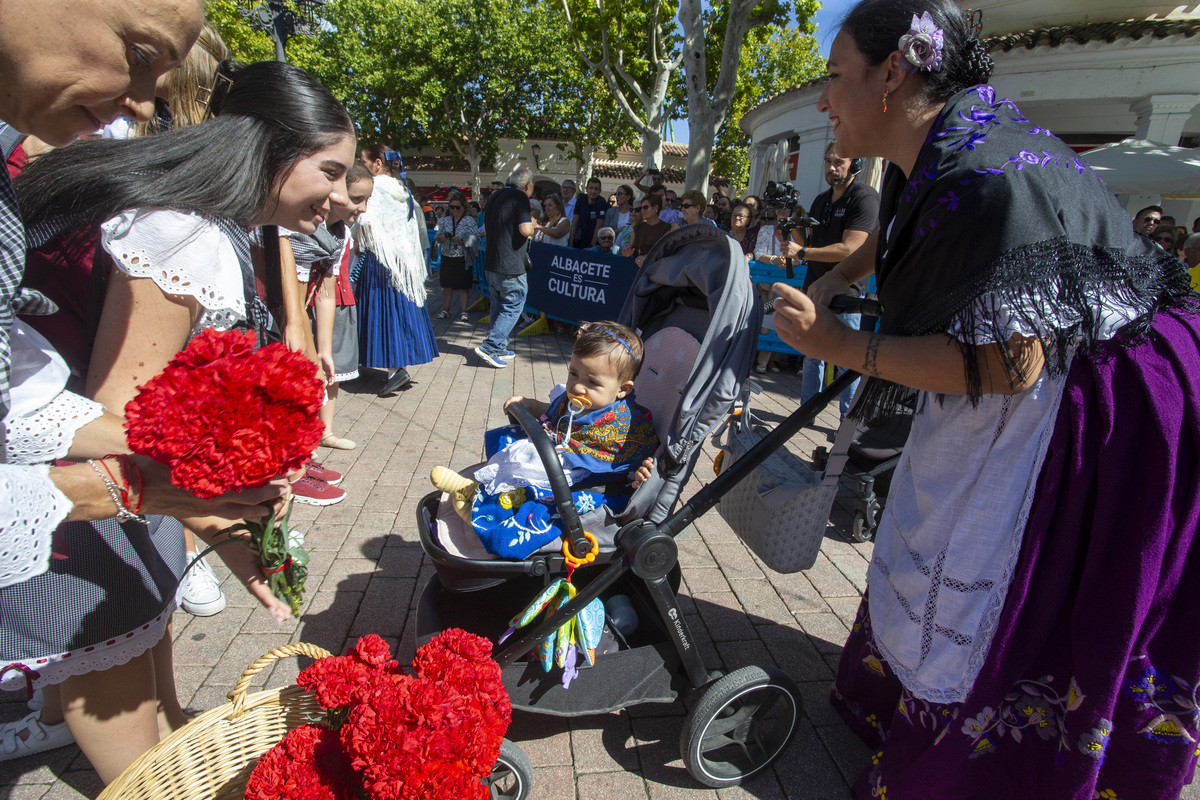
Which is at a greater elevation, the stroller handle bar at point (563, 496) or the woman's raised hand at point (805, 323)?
the woman's raised hand at point (805, 323)

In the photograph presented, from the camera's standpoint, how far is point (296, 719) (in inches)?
59.1

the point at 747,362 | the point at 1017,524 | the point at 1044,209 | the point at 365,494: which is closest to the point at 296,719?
the point at 747,362

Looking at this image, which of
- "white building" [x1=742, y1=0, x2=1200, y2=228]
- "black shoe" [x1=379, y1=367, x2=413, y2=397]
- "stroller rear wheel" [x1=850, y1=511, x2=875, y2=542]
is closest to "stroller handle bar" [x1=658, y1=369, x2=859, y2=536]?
"stroller rear wheel" [x1=850, y1=511, x2=875, y2=542]

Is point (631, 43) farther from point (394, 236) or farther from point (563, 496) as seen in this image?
point (563, 496)

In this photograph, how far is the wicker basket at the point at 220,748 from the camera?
4.55ft

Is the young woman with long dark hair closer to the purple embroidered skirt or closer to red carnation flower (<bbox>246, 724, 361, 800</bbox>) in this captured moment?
red carnation flower (<bbox>246, 724, 361, 800</bbox>)

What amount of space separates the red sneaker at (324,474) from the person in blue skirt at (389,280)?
1.69m

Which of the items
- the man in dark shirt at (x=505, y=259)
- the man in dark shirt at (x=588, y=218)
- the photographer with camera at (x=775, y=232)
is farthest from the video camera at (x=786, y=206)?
the man in dark shirt at (x=588, y=218)

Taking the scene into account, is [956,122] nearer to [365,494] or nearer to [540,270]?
[365,494]

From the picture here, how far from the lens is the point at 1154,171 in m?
7.25

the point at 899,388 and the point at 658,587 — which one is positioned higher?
the point at 899,388

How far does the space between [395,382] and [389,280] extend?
916 mm

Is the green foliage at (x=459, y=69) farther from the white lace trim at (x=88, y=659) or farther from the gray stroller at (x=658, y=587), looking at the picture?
the white lace trim at (x=88, y=659)

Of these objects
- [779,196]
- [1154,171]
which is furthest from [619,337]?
[1154,171]
